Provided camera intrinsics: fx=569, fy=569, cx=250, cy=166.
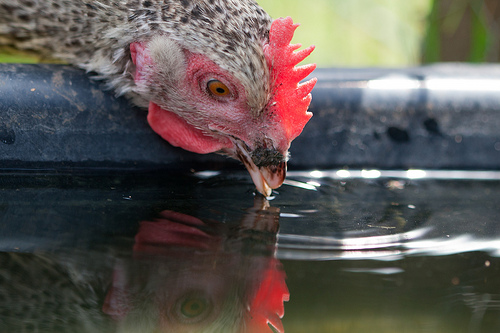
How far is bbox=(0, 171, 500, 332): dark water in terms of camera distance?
4.58 ft

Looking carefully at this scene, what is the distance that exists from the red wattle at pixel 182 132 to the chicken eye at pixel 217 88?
0.21m

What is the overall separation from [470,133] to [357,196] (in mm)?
745

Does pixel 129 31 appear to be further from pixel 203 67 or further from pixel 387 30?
pixel 387 30

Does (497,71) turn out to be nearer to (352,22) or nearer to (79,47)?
(79,47)

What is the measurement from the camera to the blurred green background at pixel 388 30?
455 cm

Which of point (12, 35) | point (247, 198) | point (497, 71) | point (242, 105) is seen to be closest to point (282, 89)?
point (242, 105)

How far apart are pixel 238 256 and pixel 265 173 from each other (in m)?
0.53

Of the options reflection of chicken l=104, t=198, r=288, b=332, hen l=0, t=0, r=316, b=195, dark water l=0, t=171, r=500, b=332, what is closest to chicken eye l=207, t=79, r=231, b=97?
hen l=0, t=0, r=316, b=195

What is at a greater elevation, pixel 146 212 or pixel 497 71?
pixel 497 71

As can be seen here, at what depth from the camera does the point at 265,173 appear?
2.18 meters

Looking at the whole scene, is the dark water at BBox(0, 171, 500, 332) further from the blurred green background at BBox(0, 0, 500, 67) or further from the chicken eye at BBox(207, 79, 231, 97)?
the blurred green background at BBox(0, 0, 500, 67)

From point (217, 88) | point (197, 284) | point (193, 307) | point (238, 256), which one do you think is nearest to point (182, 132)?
point (217, 88)

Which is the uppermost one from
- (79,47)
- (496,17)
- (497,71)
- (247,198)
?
(496,17)

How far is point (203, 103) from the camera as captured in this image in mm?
2213
